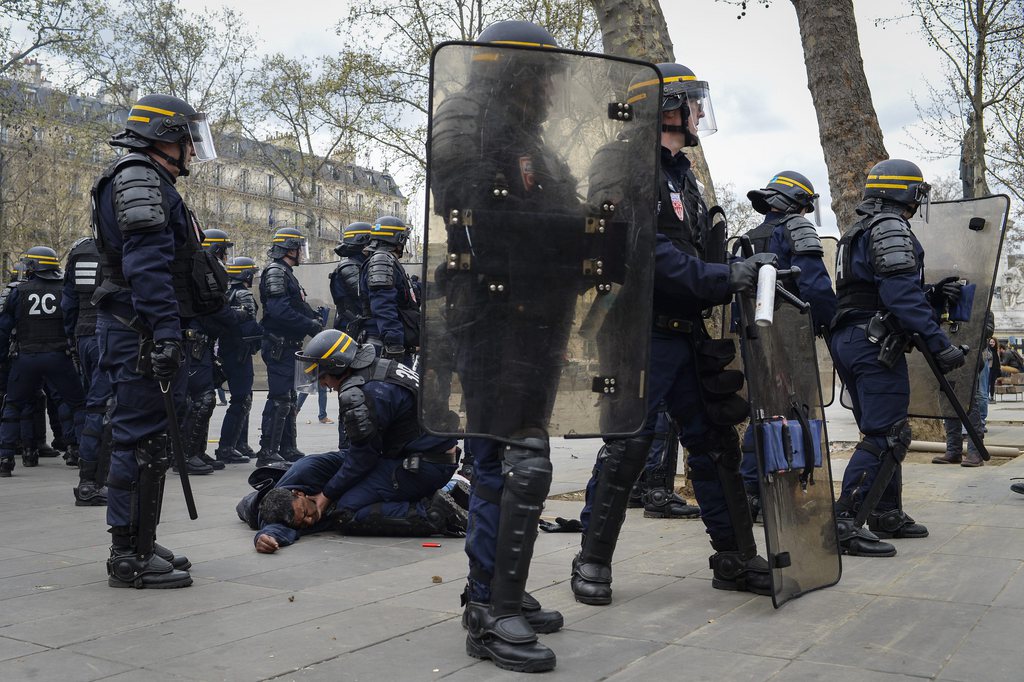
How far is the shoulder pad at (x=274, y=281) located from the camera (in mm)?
10008

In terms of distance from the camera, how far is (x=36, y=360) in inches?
376

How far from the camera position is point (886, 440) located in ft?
17.8

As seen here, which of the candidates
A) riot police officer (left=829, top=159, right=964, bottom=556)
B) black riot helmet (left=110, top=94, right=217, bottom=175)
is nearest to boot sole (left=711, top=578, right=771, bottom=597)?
riot police officer (left=829, top=159, right=964, bottom=556)

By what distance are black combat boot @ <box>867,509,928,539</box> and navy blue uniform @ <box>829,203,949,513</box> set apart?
6 centimetres

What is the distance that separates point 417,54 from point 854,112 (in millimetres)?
→ 18782

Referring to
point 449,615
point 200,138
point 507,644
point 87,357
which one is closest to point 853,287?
point 449,615

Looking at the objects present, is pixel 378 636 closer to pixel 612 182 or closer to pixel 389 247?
pixel 612 182

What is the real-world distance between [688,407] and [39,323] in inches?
291

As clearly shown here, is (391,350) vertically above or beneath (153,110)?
beneath

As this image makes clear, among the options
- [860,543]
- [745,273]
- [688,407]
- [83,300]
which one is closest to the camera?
[745,273]

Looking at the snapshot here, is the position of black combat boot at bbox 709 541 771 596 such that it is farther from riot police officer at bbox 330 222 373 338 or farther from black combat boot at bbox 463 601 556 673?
riot police officer at bbox 330 222 373 338

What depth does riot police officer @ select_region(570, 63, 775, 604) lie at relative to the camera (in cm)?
415

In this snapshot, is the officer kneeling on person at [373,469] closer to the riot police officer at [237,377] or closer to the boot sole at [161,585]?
the boot sole at [161,585]

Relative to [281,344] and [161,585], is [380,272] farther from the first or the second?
[161,585]
